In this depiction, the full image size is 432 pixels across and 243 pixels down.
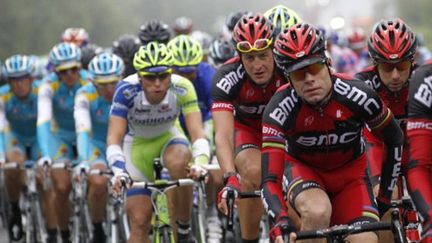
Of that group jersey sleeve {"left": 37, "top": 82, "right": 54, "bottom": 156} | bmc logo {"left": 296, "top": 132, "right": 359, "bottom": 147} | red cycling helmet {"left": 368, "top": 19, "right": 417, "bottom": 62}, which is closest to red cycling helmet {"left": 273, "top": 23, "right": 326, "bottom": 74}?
bmc logo {"left": 296, "top": 132, "right": 359, "bottom": 147}

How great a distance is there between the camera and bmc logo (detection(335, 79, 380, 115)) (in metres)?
Result: 6.89

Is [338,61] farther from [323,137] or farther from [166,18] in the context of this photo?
[166,18]

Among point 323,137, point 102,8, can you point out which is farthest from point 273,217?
point 102,8

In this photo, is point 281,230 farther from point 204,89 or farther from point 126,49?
point 126,49

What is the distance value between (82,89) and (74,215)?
1453mm

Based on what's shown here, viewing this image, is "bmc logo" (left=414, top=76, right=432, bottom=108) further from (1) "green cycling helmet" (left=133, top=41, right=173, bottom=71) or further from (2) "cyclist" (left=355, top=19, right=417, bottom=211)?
(1) "green cycling helmet" (left=133, top=41, right=173, bottom=71)

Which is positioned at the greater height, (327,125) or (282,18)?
(282,18)

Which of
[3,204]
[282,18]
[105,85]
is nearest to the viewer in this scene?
[282,18]

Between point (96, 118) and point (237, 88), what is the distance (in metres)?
3.67

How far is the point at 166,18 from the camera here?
94.8 meters

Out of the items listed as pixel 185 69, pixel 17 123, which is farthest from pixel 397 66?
pixel 17 123

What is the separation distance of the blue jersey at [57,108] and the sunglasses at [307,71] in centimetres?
571

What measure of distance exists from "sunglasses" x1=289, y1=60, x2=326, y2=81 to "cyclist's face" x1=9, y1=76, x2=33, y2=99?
22.6 feet

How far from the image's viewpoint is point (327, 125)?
277 inches
